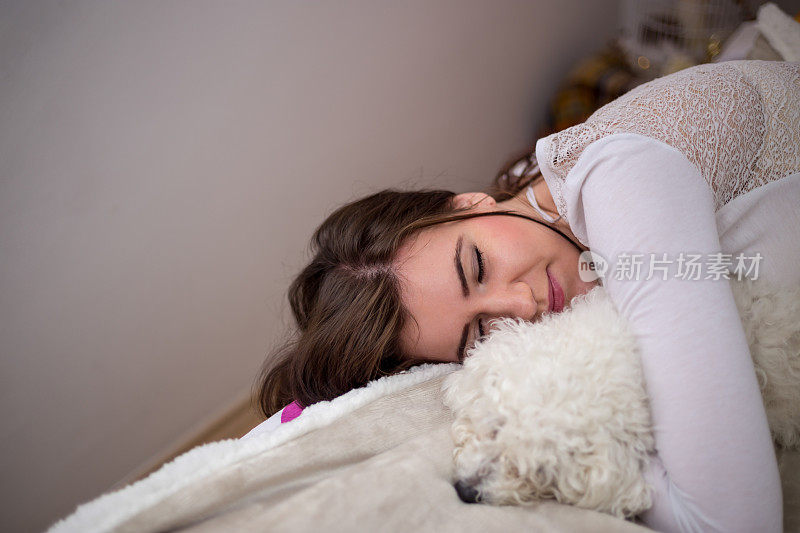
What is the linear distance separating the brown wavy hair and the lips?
16 cm

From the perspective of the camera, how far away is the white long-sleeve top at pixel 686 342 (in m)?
0.72

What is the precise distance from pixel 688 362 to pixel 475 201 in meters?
0.64

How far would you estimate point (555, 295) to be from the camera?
41.4 inches

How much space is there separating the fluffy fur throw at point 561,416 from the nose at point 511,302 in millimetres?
125

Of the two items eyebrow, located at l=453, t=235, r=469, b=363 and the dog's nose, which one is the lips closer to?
eyebrow, located at l=453, t=235, r=469, b=363

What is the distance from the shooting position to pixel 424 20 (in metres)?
1.86

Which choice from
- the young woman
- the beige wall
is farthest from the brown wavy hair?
the beige wall

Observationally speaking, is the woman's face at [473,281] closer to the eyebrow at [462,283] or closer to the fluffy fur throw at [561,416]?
the eyebrow at [462,283]

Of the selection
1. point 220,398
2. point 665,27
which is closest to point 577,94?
point 665,27

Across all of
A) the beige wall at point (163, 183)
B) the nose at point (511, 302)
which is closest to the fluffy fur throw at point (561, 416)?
the nose at point (511, 302)

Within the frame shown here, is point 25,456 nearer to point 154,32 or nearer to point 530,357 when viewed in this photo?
point 154,32

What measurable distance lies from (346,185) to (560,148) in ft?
3.18

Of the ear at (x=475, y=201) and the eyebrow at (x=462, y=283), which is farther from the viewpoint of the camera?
the ear at (x=475, y=201)

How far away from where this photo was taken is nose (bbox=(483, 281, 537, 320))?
966mm
